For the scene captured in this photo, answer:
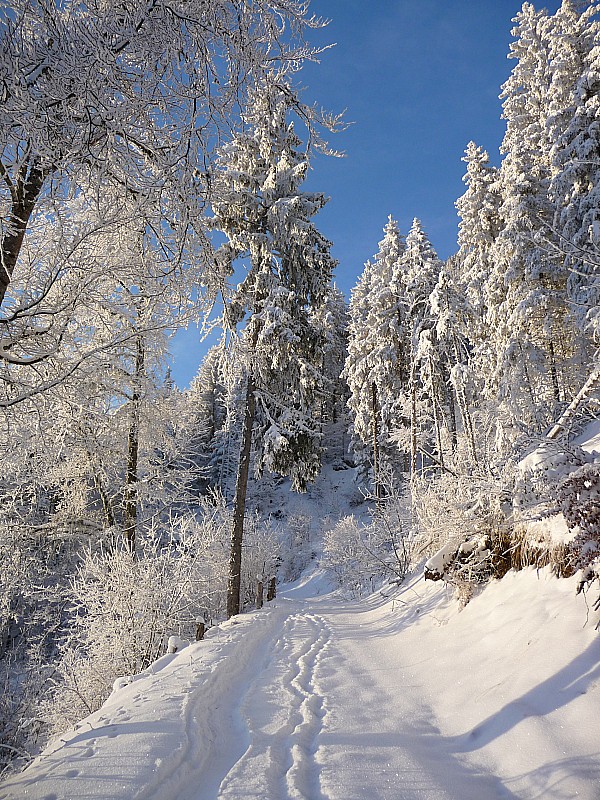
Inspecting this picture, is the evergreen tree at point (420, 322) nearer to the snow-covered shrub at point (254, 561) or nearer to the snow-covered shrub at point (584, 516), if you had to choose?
the snow-covered shrub at point (254, 561)

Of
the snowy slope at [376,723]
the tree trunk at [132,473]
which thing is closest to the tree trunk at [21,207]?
the snowy slope at [376,723]

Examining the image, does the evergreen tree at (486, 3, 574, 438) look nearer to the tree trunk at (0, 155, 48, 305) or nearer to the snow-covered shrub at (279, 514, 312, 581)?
the tree trunk at (0, 155, 48, 305)

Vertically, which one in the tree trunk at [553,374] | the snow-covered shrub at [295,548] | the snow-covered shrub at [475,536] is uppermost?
the tree trunk at [553,374]

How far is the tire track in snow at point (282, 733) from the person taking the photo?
299 centimetres

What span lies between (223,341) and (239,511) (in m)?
4.69

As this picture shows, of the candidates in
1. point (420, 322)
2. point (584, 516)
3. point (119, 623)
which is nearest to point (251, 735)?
point (584, 516)

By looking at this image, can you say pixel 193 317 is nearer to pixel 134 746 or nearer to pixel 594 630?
pixel 134 746

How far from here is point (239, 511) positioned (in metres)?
12.0

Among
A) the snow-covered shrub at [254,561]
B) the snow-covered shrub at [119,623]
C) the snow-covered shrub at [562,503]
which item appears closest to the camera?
the snow-covered shrub at [562,503]

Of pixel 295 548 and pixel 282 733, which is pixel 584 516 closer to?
pixel 282 733

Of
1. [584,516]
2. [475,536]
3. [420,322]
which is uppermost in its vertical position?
[420,322]

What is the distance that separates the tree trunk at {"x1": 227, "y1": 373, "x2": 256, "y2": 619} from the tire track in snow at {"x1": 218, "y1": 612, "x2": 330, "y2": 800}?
4872mm

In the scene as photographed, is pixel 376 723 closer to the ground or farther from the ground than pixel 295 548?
farther from the ground

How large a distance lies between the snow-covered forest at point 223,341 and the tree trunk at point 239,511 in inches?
3.5
